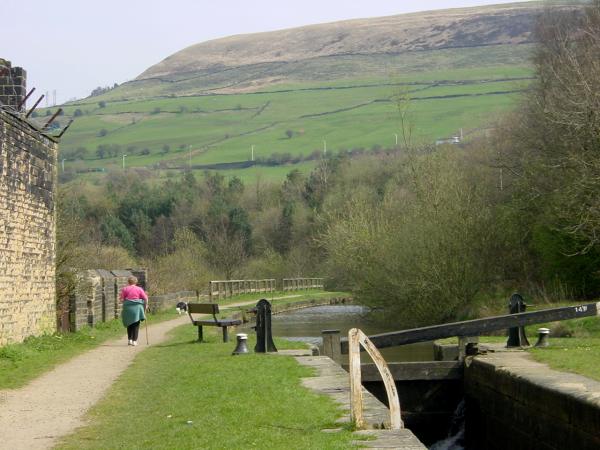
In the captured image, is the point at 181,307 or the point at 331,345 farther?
the point at 181,307

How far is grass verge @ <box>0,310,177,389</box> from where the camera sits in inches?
720

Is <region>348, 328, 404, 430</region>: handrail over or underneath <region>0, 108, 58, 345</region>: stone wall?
underneath

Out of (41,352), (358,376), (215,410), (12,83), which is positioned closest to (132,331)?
(41,352)

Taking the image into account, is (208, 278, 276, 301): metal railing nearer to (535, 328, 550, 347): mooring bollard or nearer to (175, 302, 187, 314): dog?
(175, 302, 187, 314): dog

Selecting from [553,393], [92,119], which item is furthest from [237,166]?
[553,393]

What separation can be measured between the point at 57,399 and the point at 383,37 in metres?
170

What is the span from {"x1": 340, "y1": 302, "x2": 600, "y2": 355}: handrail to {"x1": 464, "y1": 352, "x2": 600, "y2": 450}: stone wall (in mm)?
570

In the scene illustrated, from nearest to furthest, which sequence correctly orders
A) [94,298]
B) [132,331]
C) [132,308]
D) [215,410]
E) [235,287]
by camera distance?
[215,410], [132,308], [132,331], [94,298], [235,287]

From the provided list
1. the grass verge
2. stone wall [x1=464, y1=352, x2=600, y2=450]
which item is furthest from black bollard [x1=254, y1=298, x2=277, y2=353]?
the grass verge

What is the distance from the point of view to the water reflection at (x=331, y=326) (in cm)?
2758

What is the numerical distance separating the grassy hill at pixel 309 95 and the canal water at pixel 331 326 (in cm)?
4615

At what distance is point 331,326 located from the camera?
134ft

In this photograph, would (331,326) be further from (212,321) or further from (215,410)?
(215,410)

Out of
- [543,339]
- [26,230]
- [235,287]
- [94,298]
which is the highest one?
[26,230]
